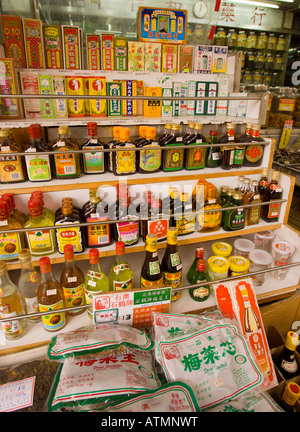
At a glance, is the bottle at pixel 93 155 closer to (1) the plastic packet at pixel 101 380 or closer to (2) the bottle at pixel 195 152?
(2) the bottle at pixel 195 152

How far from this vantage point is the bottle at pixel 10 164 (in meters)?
1.18

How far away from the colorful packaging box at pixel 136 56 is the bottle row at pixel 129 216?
1.01m

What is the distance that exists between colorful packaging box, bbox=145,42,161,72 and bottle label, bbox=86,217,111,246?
4.16ft

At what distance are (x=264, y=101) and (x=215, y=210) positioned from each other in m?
0.71

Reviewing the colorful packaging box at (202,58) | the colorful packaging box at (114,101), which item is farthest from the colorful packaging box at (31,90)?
the colorful packaging box at (202,58)

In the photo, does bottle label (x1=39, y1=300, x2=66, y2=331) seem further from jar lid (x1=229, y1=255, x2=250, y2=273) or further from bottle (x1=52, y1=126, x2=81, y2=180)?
jar lid (x1=229, y1=255, x2=250, y2=273)

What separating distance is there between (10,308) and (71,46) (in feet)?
5.23

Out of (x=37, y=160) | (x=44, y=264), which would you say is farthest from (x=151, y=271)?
(x=37, y=160)

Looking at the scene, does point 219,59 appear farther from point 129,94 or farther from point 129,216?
point 129,216

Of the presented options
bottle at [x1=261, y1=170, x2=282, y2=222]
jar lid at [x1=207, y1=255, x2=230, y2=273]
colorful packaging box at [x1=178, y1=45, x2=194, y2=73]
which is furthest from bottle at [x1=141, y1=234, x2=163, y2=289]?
colorful packaging box at [x1=178, y1=45, x2=194, y2=73]

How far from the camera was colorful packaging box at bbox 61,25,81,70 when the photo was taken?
1.81m

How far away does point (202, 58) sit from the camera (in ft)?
6.66

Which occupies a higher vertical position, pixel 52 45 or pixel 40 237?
pixel 52 45
